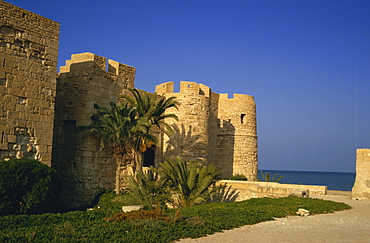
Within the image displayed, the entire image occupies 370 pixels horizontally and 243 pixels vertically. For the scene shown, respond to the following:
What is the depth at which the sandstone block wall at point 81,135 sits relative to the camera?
14.9 m

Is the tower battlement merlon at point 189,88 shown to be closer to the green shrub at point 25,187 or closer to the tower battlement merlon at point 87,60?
the tower battlement merlon at point 87,60

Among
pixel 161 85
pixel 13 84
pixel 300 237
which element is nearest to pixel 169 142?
pixel 161 85

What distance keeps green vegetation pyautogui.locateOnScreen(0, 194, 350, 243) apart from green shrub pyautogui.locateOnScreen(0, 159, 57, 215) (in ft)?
4.73

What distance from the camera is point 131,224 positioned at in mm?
7773

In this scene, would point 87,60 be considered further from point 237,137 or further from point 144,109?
point 237,137

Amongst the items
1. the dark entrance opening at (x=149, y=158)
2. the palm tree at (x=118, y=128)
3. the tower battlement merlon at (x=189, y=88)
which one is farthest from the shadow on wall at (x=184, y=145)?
the dark entrance opening at (x=149, y=158)

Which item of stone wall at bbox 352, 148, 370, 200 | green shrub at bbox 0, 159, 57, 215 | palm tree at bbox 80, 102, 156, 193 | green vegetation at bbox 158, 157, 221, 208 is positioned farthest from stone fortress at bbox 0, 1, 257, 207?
stone wall at bbox 352, 148, 370, 200

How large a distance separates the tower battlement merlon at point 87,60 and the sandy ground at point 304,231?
9.97 metres

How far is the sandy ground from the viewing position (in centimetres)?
709

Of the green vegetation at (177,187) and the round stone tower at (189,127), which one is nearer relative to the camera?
the green vegetation at (177,187)

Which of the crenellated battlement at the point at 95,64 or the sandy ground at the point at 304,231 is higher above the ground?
the crenellated battlement at the point at 95,64

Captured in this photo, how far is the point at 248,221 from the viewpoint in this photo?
29.2 feet

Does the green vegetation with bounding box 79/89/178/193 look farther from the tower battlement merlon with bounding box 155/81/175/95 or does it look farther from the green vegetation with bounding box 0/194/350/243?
the green vegetation with bounding box 0/194/350/243

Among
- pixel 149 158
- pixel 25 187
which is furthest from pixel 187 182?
pixel 149 158
